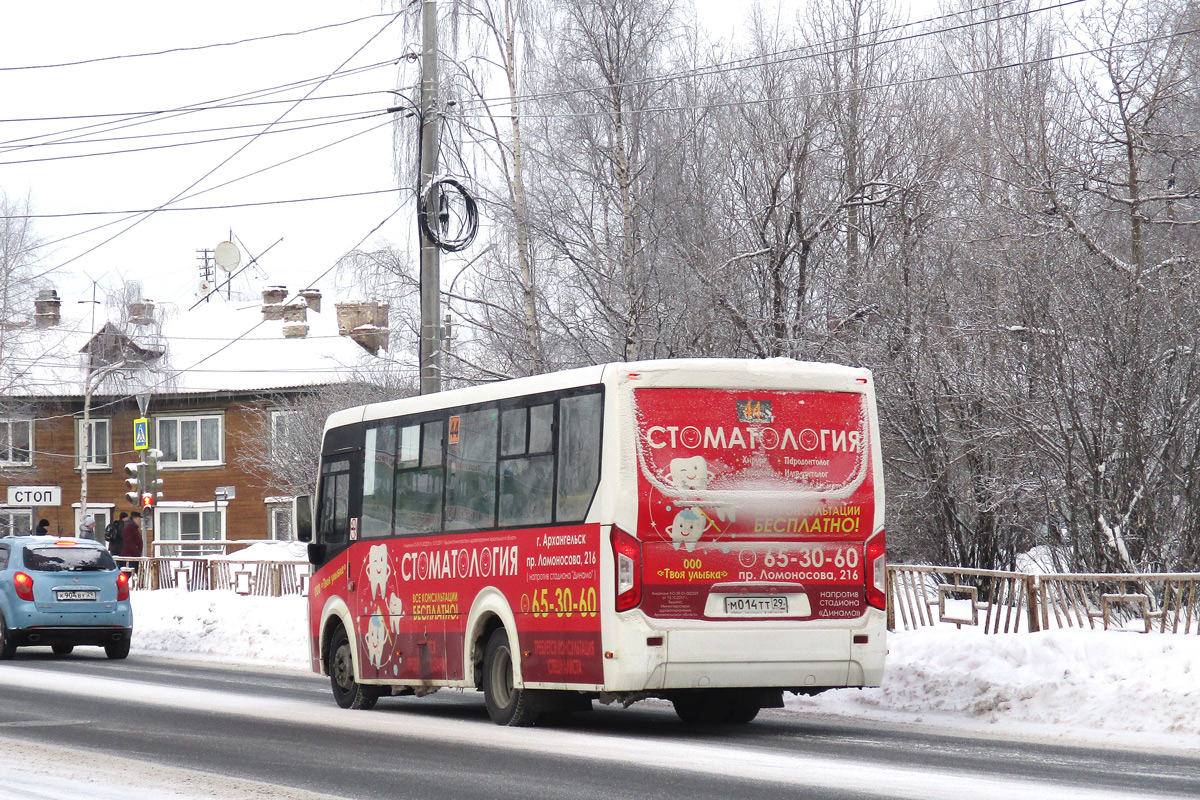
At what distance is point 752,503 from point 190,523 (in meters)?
47.8

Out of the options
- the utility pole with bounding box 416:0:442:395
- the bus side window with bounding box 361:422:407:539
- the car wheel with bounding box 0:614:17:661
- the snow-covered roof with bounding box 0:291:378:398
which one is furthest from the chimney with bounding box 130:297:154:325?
the bus side window with bounding box 361:422:407:539

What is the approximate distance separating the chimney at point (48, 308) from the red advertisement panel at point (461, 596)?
5043cm

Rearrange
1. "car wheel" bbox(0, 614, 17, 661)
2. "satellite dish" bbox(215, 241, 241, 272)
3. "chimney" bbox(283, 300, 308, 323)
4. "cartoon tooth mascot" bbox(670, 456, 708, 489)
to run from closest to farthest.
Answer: "cartoon tooth mascot" bbox(670, 456, 708, 489)
"car wheel" bbox(0, 614, 17, 661)
"chimney" bbox(283, 300, 308, 323)
"satellite dish" bbox(215, 241, 241, 272)

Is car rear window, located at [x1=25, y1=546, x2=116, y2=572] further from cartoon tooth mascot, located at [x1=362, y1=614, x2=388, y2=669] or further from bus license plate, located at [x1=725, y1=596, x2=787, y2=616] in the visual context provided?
bus license plate, located at [x1=725, y1=596, x2=787, y2=616]

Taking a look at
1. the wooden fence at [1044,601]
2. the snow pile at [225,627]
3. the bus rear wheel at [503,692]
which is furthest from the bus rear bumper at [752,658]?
the snow pile at [225,627]

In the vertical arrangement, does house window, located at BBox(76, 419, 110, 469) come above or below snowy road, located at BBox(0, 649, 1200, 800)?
above

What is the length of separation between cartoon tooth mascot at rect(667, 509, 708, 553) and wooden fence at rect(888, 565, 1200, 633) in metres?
4.58

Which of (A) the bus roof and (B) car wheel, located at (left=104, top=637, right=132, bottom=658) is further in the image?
(B) car wheel, located at (left=104, top=637, right=132, bottom=658)

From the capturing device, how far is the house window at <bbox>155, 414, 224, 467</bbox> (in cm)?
5662

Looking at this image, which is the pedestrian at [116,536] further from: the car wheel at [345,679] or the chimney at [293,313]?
the chimney at [293,313]

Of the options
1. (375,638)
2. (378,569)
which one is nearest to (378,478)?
(378,569)

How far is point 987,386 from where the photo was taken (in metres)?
20.8

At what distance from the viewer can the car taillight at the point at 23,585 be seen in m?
22.3

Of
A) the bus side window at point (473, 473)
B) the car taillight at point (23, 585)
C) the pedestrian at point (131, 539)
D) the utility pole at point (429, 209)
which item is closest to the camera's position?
the bus side window at point (473, 473)
